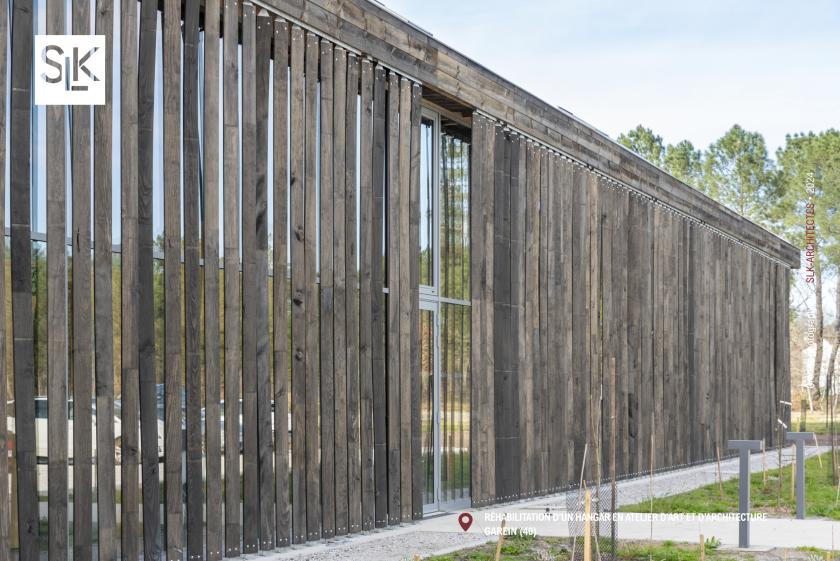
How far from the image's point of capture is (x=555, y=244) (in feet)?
36.7

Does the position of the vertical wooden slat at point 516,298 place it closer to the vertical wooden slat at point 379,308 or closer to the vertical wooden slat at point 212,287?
the vertical wooden slat at point 379,308

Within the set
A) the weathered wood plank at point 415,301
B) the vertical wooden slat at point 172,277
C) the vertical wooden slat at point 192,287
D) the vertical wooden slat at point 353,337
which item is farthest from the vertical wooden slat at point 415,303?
the vertical wooden slat at point 172,277

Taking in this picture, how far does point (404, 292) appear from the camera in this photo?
8.48 metres

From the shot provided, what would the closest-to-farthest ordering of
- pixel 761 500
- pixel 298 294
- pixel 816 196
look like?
pixel 298 294 < pixel 761 500 < pixel 816 196

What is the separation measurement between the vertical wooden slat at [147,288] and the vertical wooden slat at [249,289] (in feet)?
2.73

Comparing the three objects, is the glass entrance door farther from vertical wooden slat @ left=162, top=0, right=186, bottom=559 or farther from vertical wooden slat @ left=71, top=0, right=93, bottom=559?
vertical wooden slat @ left=71, top=0, right=93, bottom=559

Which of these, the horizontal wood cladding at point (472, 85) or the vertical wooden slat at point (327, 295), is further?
the horizontal wood cladding at point (472, 85)

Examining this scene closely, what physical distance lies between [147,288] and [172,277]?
0.70ft

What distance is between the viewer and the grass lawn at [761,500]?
9.40 m

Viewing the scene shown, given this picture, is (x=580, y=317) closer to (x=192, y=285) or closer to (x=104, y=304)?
(x=192, y=285)

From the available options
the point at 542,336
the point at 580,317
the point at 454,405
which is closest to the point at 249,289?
the point at 454,405

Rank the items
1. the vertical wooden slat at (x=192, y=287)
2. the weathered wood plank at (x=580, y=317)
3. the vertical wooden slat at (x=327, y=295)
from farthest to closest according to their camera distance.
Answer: the weathered wood plank at (x=580, y=317), the vertical wooden slat at (x=327, y=295), the vertical wooden slat at (x=192, y=287)

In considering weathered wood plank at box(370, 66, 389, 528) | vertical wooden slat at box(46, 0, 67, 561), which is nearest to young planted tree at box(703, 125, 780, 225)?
weathered wood plank at box(370, 66, 389, 528)

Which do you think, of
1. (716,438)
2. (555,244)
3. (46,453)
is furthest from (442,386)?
(716,438)
